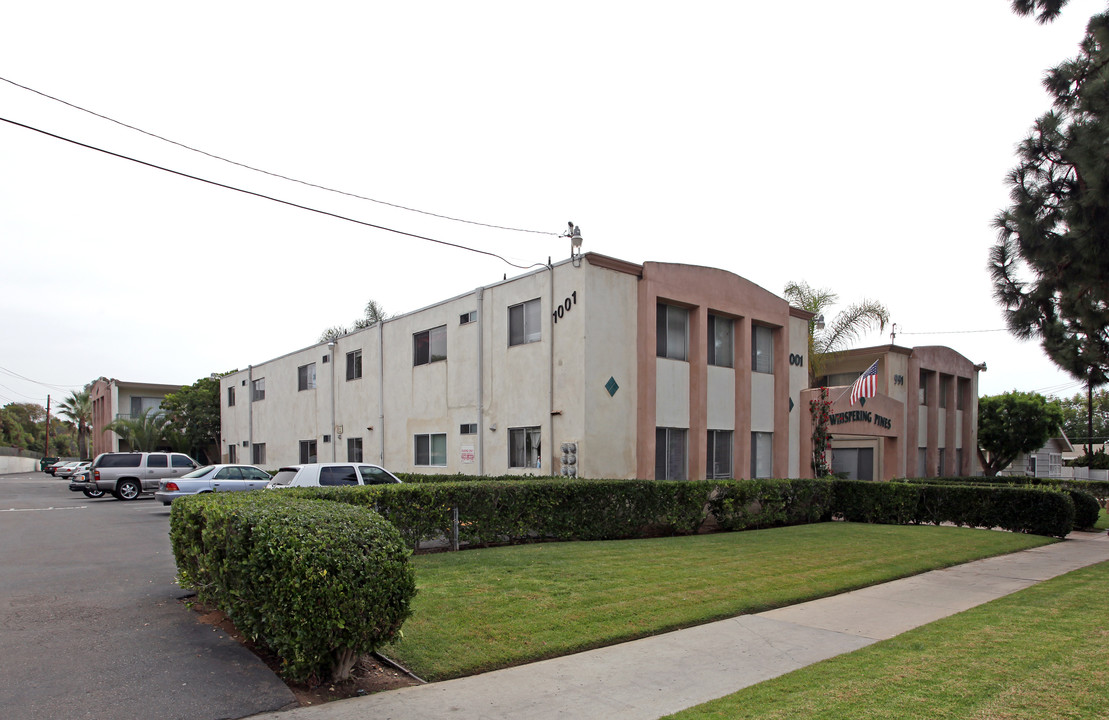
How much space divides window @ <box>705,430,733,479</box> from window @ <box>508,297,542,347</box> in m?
5.59

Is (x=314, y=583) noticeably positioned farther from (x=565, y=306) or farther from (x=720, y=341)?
(x=720, y=341)

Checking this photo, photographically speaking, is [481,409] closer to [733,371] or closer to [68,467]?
[733,371]

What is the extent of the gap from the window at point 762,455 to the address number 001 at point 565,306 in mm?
7384

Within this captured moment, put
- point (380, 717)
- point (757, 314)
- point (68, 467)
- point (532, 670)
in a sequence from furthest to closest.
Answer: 1. point (68, 467)
2. point (757, 314)
3. point (532, 670)
4. point (380, 717)

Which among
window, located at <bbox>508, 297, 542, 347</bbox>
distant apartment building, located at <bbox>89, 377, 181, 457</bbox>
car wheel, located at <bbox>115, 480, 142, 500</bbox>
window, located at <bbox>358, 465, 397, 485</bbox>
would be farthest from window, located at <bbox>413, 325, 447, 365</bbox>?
distant apartment building, located at <bbox>89, 377, 181, 457</bbox>

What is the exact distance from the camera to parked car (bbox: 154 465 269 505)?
68.3ft

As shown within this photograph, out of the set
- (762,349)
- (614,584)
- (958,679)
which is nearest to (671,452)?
(762,349)

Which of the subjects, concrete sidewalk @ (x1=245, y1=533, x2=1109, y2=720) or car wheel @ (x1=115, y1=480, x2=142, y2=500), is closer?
concrete sidewalk @ (x1=245, y1=533, x2=1109, y2=720)

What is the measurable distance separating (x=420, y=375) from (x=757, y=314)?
10.0 m

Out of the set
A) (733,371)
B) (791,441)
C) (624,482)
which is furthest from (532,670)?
(791,441)

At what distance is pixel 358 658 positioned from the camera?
5996 mm

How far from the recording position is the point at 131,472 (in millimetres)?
27359

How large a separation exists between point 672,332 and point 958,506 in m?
8.42

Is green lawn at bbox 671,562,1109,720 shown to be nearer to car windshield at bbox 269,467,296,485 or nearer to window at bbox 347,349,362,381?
car windshield at bbox 269,467,296,485
